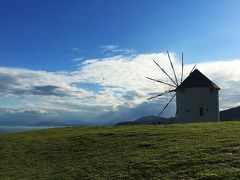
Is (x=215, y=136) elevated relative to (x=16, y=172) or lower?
elevated

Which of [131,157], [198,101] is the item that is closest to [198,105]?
[198,101]

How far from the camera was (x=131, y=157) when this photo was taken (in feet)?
85.3

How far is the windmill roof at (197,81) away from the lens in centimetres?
6256

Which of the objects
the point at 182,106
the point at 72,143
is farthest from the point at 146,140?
the point at 182,106

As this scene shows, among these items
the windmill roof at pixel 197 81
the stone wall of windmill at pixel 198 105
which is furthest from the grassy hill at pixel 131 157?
the windmill roof at pixel 197 81

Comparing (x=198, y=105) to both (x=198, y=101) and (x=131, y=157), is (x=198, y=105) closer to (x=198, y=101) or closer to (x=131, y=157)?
(x=198, y=101)

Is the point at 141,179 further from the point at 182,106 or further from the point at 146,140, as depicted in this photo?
the point at 182,106

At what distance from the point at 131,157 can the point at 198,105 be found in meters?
Result: 37.8

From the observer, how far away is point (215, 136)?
96.5 ft

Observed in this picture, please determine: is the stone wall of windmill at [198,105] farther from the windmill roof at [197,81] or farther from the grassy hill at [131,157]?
the grassy hill at [131,157]

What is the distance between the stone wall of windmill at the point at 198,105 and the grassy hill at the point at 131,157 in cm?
2535

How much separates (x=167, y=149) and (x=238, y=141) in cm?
457

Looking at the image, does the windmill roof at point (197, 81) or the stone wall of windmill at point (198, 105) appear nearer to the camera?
the stone wall of windmill at point (198, 105)

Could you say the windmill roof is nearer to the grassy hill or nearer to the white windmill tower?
the white windmill tower
